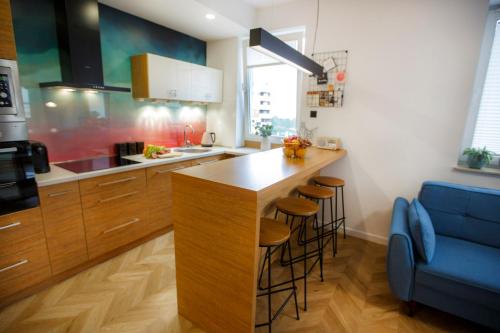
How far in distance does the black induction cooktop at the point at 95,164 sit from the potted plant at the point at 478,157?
3337mm

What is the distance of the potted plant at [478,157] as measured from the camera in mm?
2371

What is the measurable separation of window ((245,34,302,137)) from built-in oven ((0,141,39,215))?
108 inches

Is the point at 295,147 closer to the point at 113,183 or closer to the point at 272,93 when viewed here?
the point at 272,93

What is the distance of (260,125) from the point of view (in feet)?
12.6

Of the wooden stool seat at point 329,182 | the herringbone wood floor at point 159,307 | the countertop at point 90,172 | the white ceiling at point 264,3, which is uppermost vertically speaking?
the white ceiling at point 264,3

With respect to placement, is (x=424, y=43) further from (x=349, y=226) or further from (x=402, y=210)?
(x=349, y=226)

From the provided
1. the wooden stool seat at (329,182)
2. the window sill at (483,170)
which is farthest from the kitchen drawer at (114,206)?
the window sill at (483,170)

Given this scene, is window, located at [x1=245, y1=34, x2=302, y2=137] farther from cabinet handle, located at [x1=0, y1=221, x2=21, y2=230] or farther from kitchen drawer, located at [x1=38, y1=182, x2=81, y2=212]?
cabinet handle, located at [x1=0, y1=221, x2=21, y2=230]

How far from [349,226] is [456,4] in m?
2.49

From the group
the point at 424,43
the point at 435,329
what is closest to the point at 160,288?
the point at 435,329

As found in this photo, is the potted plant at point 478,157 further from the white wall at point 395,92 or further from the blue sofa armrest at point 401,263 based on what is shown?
the blue sofa armrest at point 401,263

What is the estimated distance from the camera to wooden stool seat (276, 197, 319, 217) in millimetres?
1976

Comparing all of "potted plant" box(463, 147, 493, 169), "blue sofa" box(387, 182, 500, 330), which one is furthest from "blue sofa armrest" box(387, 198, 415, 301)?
"potted plant" box(463, 147, 493, 169)

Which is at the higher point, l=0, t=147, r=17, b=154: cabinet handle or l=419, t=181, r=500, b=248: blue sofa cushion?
l=0, t=147, r=17, b=154: cabinet handle
